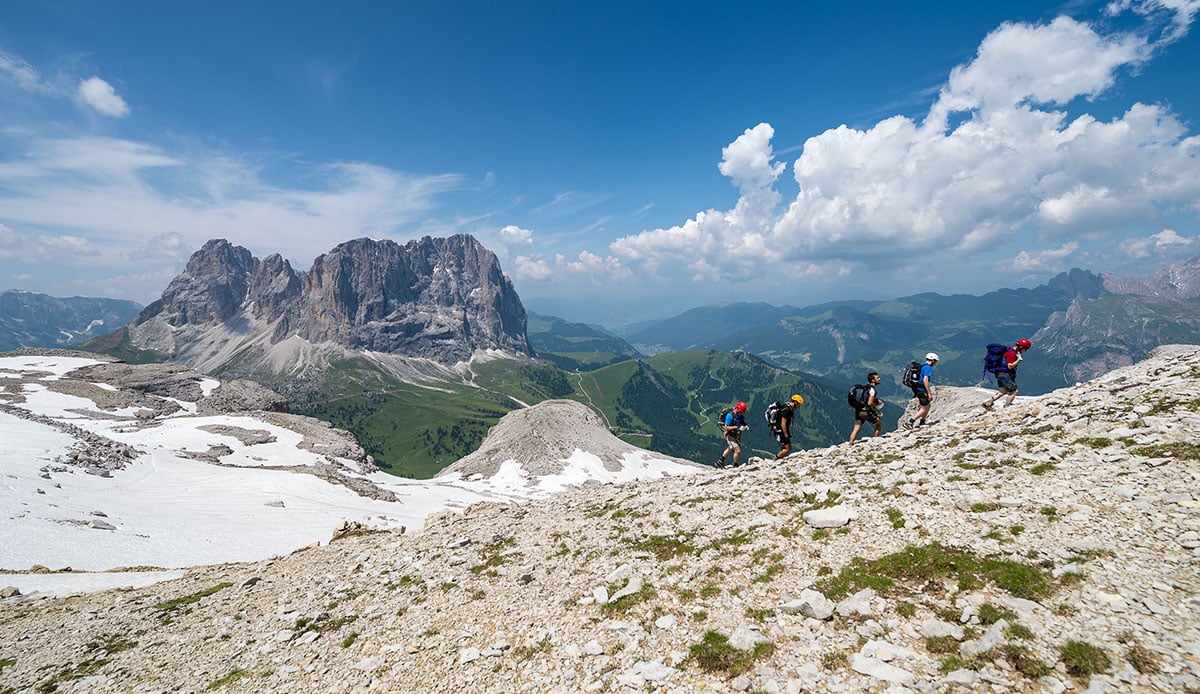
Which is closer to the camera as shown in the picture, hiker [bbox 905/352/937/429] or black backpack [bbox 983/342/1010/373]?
hiker [bbox 905/352/937/429]

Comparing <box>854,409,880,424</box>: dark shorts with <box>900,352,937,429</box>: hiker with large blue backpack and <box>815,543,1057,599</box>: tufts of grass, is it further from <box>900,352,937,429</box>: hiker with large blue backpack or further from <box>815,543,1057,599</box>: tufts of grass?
<box>815,543,1057,599</box>: tufts of grass

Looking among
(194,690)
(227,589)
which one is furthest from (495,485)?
(194,690)

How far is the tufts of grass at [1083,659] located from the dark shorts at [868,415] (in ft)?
58.1

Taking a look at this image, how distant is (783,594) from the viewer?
13188 mm

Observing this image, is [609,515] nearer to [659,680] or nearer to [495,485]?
[659,680]

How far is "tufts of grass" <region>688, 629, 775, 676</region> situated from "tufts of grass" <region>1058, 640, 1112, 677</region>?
17.6ft

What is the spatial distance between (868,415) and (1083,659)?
1908cm

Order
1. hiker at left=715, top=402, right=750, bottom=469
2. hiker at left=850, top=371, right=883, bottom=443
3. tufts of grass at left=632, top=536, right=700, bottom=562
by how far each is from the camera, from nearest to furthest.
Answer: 1. tufts of grass at left=632, top=536, right=700, bottom=562
2. hiker at left=850, top=371, right=883, bottom=443
3. hiker at left=715, top=402, right=750, bottom=469

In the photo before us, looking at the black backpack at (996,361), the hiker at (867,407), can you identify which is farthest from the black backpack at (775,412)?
the black backpack at (996,361)

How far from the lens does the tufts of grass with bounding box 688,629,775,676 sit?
10727 millimetres

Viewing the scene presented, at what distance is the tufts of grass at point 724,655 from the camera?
10727mm

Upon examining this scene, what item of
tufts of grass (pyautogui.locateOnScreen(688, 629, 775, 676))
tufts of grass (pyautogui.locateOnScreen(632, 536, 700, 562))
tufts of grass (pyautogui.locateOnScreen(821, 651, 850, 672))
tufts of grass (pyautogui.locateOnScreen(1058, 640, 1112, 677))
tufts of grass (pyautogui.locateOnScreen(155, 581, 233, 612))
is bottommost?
tufts of grass (pyautogui.locateOnScreen(155, 581, 233, 612))

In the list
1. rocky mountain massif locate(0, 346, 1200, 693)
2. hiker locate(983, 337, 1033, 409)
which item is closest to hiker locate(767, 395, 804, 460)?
rocky mountain massif locate(0, 346, 1200, 693)

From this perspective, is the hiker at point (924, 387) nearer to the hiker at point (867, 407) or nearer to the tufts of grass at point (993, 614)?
the hiker at point (867, 407)
